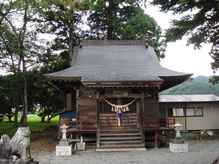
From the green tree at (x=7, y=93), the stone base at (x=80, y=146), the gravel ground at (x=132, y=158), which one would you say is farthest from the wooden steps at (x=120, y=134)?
the green tree at (x=7, y=93)

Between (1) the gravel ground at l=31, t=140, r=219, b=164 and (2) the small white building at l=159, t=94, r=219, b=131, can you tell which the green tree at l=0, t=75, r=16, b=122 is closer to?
(1) the gravel ground at l=31, t=140, r=219, b=164

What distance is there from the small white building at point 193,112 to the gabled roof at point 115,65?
572cm

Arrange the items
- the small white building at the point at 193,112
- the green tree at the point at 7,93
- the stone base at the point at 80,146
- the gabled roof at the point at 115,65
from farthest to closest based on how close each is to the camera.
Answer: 1. the small white building at the point at 193,112
2. the green tree at the point at 7,93
3. the stone base at the point at 80,146
4. the gabled roof at the point at 115,65

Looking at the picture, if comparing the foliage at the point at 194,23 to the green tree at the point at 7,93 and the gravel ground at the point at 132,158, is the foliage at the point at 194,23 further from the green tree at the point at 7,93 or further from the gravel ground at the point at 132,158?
the green tree at the point at 7,93

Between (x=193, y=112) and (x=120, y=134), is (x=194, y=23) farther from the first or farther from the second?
(x=193, y=112)

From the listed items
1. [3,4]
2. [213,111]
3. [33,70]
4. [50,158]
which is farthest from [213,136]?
[3,4]

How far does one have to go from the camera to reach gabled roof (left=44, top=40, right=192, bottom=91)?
1293cm

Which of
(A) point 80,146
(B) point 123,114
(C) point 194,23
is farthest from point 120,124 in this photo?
(C) point 194,23

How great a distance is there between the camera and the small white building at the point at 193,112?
21156mm

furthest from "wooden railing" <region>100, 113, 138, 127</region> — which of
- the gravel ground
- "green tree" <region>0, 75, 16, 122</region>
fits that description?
"green tree" <region>0, 75, 16, 122</region>

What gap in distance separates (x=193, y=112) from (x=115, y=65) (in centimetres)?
990

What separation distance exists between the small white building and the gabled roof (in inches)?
225

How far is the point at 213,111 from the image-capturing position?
70.1 feet

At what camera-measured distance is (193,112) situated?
70.5 ft
